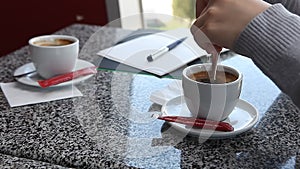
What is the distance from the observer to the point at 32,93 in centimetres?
104

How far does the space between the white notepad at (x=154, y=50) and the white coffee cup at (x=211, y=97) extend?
26cm

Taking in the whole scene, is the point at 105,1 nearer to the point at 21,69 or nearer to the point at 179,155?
the point at 21,69

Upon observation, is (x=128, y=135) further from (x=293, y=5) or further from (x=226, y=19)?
(x=293, y=5)

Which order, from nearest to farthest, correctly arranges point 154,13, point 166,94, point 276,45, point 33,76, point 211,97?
point 276,45, point 211,97, point 166,94, point 33,76, point 154,13

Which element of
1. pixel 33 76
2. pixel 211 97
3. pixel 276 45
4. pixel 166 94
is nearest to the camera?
pixel 276 45

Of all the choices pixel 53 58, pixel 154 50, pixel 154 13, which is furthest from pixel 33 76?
pixel 154 13

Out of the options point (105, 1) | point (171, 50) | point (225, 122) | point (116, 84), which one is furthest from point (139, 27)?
point (105, 1)

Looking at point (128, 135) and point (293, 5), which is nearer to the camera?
point (128, 135)

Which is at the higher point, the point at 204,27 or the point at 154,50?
the point at 204,27

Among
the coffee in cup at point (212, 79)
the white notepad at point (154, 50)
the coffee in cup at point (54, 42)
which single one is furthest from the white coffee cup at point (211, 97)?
the coffee in cup at point (54, 42)

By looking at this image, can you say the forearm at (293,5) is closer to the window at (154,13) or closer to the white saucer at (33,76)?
the window at (154,13)

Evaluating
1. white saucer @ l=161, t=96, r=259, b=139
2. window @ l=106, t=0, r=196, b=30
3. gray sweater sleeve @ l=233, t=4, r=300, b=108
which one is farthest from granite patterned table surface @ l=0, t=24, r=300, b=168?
window @ l=106, t=0, r=196, b=30

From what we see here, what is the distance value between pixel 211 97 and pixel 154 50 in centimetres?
41

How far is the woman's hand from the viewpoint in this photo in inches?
29.5
